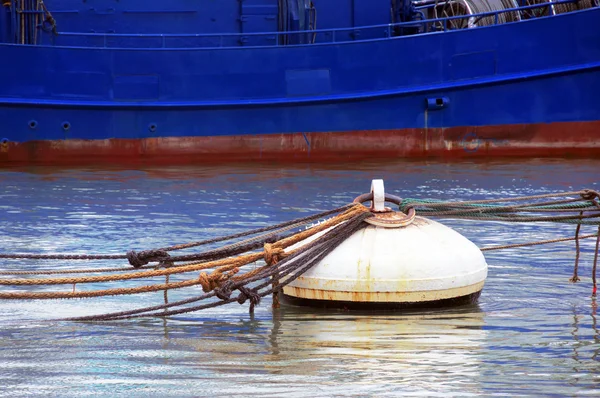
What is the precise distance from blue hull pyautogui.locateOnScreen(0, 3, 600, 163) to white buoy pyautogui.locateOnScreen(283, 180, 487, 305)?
9.46 meters

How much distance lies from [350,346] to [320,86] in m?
10.4

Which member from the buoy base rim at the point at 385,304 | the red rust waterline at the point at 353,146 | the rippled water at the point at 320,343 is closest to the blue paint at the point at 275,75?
the red rust waterline at the point at 353,146

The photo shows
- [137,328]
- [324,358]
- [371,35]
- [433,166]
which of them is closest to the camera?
[324,358]

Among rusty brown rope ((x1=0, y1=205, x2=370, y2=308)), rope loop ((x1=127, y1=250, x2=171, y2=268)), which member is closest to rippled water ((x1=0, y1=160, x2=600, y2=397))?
rusty brown rope ((x1=0, y1=205, x2=370, y2=308))

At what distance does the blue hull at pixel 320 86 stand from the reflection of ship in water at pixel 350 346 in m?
9.51

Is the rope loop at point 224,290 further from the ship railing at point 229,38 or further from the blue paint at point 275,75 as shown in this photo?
the blue paint at point 275,75

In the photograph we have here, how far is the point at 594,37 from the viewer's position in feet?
48.3

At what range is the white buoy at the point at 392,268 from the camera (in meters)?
5.18

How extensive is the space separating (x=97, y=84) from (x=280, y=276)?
396 inches

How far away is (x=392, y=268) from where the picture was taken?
516 cm

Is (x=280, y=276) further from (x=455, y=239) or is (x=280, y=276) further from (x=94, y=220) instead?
(x=94, y=220)

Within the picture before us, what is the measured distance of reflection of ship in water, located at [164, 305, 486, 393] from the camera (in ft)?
13.8

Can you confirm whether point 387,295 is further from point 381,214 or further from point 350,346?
point 350,346

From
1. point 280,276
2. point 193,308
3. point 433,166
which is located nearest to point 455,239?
point 280,276
